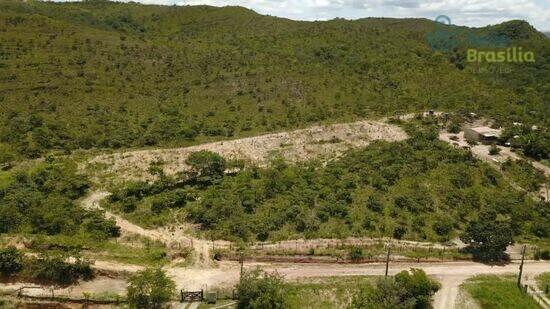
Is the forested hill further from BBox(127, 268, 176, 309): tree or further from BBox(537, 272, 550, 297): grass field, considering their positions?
BBox(537, 272, 550, 297): grass field

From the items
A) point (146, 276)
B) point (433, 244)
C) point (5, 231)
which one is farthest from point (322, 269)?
point (5, 231)

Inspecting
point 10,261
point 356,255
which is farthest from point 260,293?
point 10,261

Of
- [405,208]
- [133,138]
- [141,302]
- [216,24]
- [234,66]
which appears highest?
[216,24]

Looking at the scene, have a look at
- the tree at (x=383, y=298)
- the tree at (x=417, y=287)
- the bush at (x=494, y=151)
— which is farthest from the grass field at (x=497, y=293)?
the bush at (x=494, y=151)

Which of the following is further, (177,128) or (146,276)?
(177,128)

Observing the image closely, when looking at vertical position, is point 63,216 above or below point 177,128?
below

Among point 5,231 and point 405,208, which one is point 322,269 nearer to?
point 405,208
